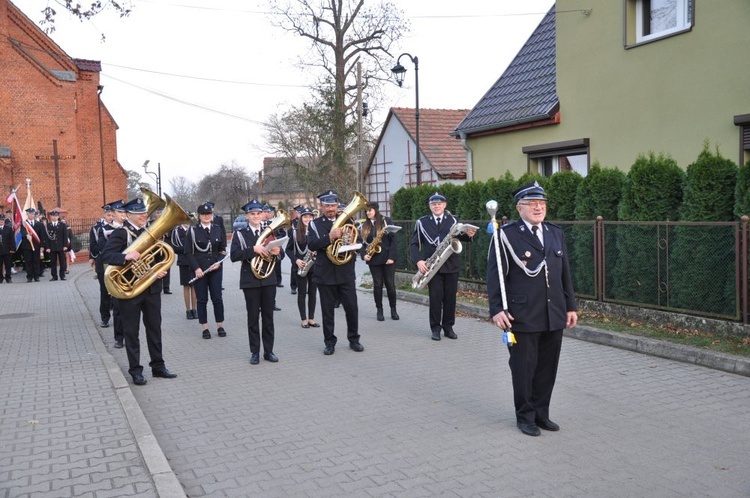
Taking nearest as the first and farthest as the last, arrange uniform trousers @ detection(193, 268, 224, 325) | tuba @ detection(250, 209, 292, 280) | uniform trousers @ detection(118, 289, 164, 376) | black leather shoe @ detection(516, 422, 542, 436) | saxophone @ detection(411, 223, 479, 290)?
black leather shoe @ detection(516, 422, 542, 436), uniform trousers @ detection(118, 289, 164, 376), tuba @ detection(250, 209, 292, 280), saxophone @ detection(411, 223, 479, 290), uniform trousers @ detection(193, 268, 224, 325)

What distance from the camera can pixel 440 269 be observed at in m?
9.79

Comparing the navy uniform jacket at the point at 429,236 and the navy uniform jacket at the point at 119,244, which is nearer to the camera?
the navy uniform jacket at the point at 119,244

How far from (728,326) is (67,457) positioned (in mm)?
7739

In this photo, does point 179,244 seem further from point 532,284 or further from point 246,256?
point 532,284

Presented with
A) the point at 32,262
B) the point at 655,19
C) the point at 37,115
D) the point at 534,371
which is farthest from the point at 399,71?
the point at 37,115

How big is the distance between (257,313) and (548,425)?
4277 mm

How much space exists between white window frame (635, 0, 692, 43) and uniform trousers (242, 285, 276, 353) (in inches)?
349

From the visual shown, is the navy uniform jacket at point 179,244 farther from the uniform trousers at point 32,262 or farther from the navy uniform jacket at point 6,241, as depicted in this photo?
the navy uniform jacket at point 6,241

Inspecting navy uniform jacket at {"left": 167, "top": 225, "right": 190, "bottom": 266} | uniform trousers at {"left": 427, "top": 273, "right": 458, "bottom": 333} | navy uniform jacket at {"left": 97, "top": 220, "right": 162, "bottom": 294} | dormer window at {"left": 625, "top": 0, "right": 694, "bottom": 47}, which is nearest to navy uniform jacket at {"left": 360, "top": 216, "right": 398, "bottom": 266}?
uniform trousers at {"left": 427, "top": 273, "right": 458, "bottom": 333}

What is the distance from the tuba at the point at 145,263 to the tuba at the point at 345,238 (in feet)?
6.63

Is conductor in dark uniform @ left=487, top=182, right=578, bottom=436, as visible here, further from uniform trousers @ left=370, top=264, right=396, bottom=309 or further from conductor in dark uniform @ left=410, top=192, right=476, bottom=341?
uniform trousers @ left=370, top=264, right=396, bottom=309

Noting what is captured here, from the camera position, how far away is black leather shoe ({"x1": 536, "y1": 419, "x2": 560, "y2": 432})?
5.63 meters

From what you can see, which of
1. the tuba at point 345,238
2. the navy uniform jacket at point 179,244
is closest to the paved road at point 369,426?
the tuba at point 345,238

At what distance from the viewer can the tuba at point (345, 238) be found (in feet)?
28.3
